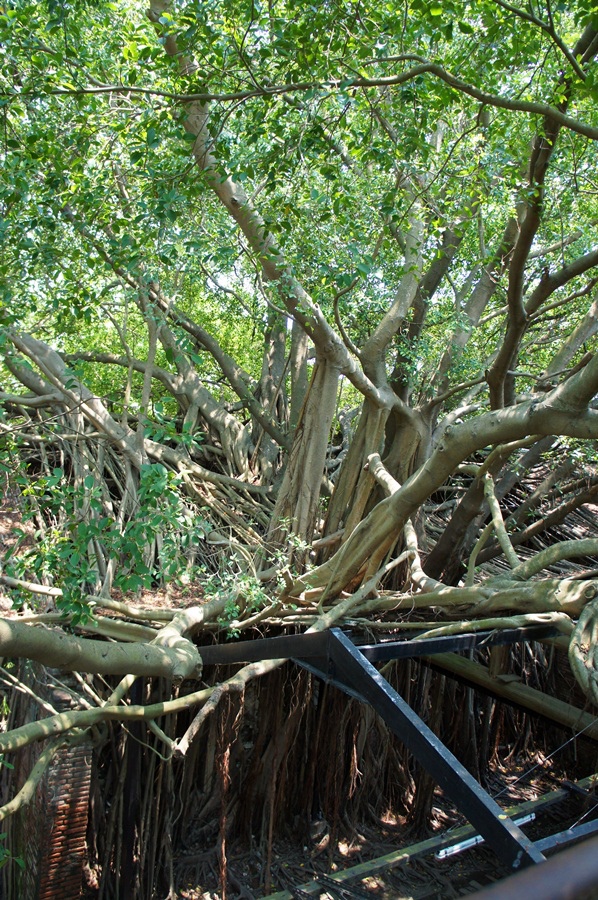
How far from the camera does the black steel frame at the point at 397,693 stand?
8.87 ft

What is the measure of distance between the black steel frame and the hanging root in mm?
570

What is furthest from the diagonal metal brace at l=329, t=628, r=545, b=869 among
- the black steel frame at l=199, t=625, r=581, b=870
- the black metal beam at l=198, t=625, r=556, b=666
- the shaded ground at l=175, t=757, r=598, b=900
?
the shaded ground at l=175, t=757, r=598, b=900

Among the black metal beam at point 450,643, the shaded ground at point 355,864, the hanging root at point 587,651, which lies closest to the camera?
the hanging root at point 587,651

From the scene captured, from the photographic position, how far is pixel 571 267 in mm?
4699

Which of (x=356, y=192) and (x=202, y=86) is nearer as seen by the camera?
(x=202, y=86)

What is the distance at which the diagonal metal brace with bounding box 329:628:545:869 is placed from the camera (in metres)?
2.64

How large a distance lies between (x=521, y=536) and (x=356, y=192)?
3.19m

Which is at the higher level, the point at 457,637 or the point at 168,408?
the point at 168,408

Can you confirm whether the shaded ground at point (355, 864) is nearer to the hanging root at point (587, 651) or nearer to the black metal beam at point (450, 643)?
the black metal beam at point (450, 643)

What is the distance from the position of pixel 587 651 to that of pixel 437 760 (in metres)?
1.05

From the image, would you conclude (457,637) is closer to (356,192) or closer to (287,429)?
(356,192)

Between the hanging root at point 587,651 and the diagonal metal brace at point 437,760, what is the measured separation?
806mm

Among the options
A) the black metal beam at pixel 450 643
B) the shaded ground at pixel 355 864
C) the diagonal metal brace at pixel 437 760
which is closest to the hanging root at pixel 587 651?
the black metal beam at pixel 450 643

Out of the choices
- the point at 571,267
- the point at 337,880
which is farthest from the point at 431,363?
the point at 337,880
